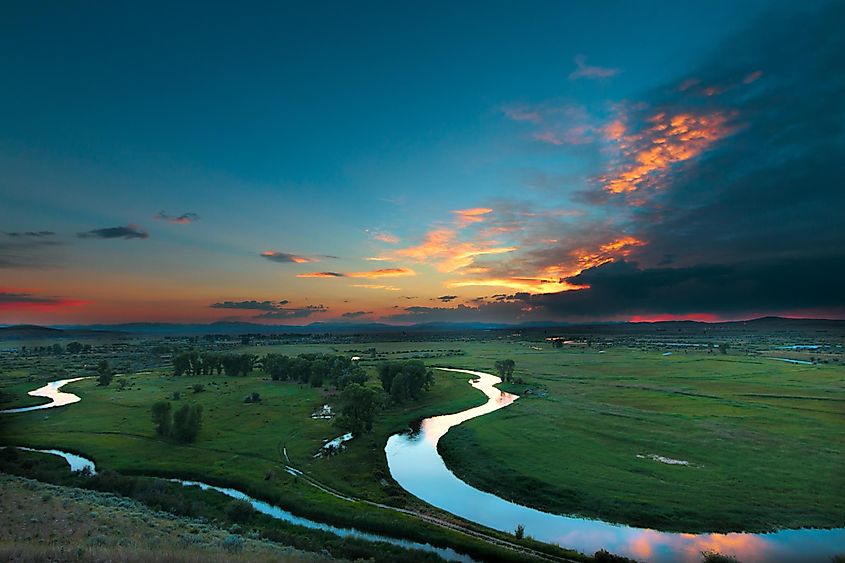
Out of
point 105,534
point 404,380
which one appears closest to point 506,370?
point 404,380

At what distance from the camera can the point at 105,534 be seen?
2825 centimetres

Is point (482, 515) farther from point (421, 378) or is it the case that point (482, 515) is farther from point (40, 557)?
point (421, 378)

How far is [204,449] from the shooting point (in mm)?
58750

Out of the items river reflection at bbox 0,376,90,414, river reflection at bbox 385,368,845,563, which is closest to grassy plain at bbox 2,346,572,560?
river reflection at bbox 0,376,90,414

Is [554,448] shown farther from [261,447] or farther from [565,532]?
[261,447]

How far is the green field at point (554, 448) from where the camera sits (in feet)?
132

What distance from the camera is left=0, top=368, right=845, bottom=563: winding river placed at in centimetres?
3350

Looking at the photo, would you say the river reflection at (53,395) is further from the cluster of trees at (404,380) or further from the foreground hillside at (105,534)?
the cluster of trees at (404,380)

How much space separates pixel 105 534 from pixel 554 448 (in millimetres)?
48867

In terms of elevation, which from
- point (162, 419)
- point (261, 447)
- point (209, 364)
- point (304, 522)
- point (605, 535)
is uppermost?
point (162, 419)

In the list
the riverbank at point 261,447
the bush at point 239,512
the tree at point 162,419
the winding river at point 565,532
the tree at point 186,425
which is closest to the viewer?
the winding river at point 565,532

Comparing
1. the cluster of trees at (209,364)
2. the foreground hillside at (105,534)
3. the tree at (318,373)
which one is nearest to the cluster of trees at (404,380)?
the tree at (318,373)

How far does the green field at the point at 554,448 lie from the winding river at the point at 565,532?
115 cm

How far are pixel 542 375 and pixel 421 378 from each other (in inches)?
2005
